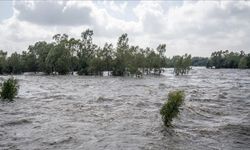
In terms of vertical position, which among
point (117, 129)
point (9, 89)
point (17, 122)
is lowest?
point (117, 129)

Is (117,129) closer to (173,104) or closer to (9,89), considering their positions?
(173,104)

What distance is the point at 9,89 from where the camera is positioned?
36.6 m

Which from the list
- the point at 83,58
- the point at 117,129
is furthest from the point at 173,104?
the point at 83,58

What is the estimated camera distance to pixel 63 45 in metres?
136

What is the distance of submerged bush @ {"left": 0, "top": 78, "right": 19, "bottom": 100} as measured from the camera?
35.3 m

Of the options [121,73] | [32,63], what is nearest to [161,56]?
[121,73]

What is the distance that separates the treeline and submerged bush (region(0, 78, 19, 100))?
88771 millimetres

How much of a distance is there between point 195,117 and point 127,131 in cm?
944

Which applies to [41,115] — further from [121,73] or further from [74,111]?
[121,73]

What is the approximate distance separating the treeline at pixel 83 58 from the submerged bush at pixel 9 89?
88.8m

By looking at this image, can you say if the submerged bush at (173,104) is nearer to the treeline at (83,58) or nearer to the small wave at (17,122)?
the small wave at (17,122)

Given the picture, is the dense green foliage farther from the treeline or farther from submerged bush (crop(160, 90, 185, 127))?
submerged bush (crop(160, 90, 185, 127))

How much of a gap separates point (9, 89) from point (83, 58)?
102910 mm

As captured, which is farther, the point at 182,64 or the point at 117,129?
the point at 182,64
